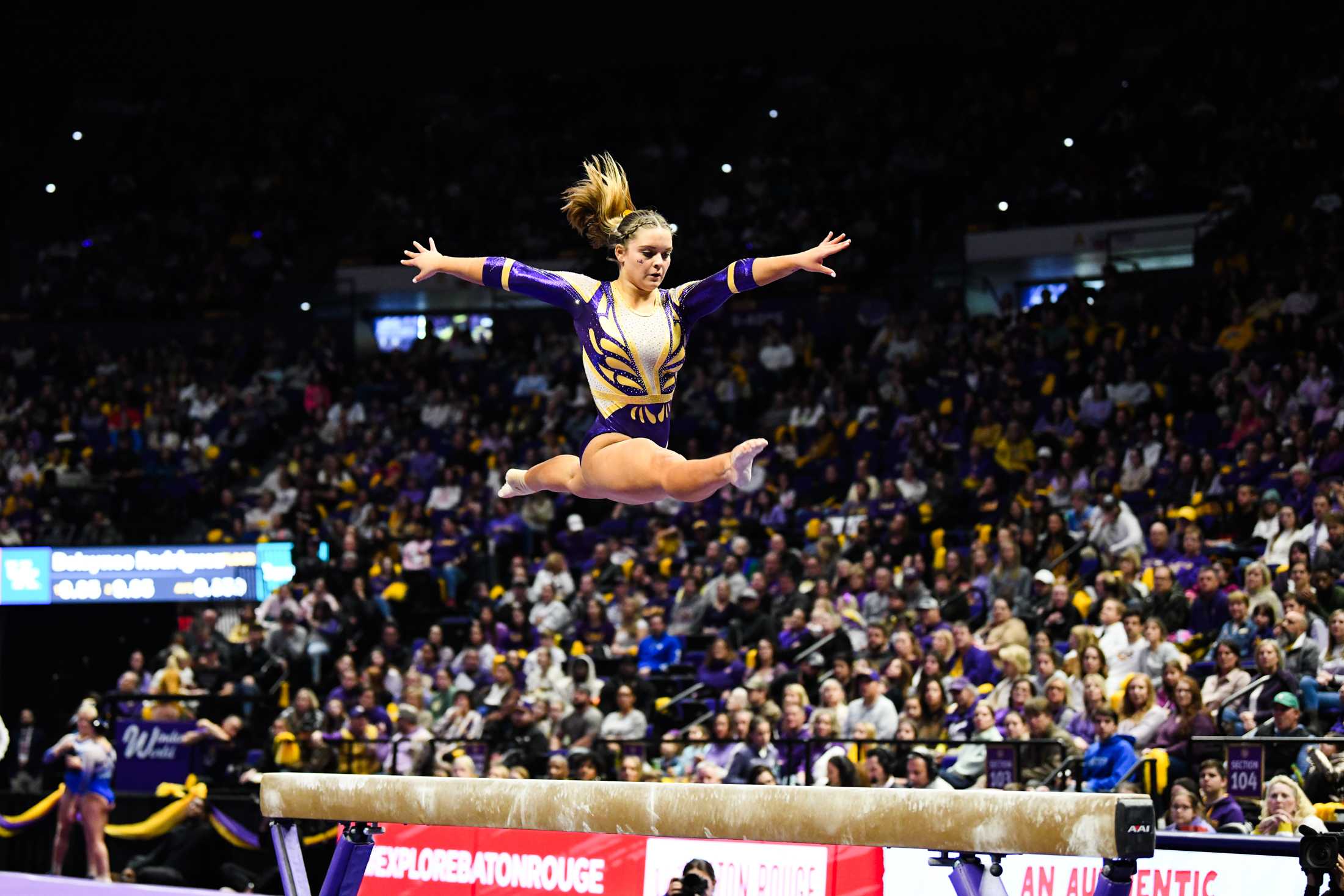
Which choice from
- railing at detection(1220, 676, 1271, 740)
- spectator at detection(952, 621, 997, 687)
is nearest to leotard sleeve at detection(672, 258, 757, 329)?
railing at detection(1220, 676, 1271, 740)

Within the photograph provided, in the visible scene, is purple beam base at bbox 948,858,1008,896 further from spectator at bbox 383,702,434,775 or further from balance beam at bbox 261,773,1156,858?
spectator at bbox 383,702,434,775

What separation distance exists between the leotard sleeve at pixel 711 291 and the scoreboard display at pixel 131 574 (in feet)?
34.2

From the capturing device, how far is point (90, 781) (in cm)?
1291

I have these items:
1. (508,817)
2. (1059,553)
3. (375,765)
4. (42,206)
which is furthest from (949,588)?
(42,206)

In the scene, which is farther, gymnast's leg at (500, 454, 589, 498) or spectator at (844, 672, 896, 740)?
spectator at (844, 672, 896, 740)

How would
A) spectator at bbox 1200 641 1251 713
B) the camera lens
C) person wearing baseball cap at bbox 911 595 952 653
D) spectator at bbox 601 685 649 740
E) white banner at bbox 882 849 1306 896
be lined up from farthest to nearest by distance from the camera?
spectator at bbox 601 685 649 740
person wearing baseball cap at bbox 911 595 952 653
spectator at bbox 1200 641 1251 713
white banner at bbox 882 849 1306 896
the camera lens

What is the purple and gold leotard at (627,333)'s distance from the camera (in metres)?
5.79

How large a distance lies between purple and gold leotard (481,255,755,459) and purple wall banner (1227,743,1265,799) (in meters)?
4.71

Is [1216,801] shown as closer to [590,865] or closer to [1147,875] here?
[1147,875]

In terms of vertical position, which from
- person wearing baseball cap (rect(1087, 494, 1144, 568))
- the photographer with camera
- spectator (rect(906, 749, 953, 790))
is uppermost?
person wearing baseball cap (rect(1087, 494, 1144, 568))

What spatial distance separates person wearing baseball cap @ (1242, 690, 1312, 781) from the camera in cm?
890

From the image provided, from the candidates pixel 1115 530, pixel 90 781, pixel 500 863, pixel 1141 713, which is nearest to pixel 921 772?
pixel 1141 713

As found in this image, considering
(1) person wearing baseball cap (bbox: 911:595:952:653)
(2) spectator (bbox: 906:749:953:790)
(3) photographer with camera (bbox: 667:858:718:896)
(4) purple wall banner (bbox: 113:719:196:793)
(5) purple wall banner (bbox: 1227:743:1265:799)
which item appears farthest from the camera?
(4) purple wall banner (bbox: 113:719:196:793)

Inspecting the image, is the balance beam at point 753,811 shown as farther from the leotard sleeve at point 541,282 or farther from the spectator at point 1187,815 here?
the spectator at point 1187,815
